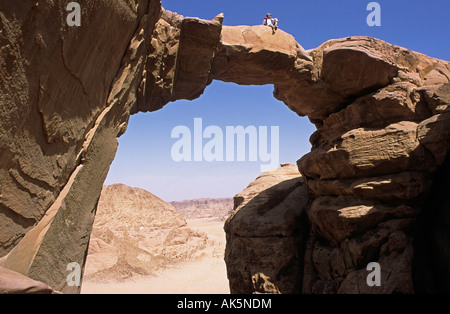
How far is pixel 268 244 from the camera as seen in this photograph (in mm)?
9234

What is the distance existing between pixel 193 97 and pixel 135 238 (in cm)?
1719

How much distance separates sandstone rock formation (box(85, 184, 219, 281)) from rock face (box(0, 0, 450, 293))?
39.6 feet

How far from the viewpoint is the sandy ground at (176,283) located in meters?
16.8

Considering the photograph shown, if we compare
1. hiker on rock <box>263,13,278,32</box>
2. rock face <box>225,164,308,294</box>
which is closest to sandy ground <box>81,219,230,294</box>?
rock face <box>225,164,308,294</box>

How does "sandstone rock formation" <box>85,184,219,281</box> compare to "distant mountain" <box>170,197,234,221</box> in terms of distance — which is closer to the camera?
"sandstone rock formation" <box>85,184,219,281</box>

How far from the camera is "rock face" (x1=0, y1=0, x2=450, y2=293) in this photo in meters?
3.57

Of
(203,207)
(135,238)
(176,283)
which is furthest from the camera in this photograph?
(203,207)

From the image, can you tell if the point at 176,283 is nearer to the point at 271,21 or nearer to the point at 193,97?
the point at 193,97

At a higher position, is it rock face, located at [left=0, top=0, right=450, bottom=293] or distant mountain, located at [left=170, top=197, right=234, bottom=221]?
distant mountain, located at [left=170, top=197, right=234, bottom=221]

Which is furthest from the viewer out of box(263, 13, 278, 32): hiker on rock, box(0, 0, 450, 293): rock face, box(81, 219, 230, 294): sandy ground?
box(81, 219, 230, 294): sandy ground

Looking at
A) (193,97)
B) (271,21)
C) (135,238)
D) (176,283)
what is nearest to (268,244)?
(193,97)

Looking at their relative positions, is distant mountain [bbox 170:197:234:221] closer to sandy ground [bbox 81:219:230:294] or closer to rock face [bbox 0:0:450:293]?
sandy ground [bbox 81:219:230:294]

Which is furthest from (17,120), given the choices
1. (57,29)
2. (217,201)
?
(217,201)

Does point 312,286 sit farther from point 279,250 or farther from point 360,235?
point 360,235
